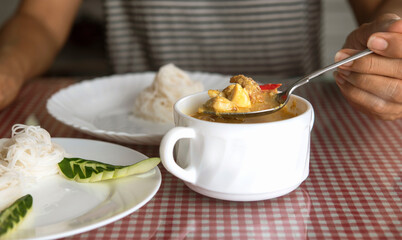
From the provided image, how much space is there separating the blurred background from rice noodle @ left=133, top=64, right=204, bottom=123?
2335 millimetres

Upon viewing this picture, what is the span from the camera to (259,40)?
2.30 metres

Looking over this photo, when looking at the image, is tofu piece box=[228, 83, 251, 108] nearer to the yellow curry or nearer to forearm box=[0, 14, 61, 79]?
the yellow curry

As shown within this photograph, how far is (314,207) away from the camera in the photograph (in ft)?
3.01

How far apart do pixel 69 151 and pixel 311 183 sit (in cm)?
57

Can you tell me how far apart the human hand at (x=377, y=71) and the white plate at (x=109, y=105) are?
1.60 ft

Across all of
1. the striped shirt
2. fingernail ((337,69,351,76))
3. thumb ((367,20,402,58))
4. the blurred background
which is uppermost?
thumb ((367,20,402,58))

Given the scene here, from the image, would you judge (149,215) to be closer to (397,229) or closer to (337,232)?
(337,232)

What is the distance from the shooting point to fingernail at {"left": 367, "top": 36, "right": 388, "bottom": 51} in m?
1.03

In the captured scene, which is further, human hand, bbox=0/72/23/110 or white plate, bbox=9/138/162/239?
human hand, bbox=0/72/23/110

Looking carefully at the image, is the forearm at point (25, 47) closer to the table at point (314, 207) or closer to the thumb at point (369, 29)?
the table at point (314, 207)

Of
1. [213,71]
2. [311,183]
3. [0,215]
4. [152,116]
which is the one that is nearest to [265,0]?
[213,71]

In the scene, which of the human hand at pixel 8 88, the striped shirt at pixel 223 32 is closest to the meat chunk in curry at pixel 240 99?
the human hand at pixel 8 88

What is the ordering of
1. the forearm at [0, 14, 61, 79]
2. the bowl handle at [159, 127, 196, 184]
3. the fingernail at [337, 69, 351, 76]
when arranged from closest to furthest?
the bowl handle at [159, 127, 196, 184], the fingernail at [337, 69, 351, 76], the forearm at [0, 14, 61, 79]

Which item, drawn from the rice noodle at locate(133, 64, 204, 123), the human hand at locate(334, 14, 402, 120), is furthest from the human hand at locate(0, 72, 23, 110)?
the human hand at locate(334, 14, 402, 120)
